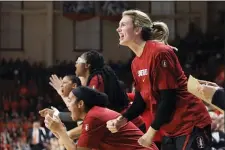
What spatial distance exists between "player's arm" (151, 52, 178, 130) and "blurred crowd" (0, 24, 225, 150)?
33.6 feet

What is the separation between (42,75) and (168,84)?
12256 mm

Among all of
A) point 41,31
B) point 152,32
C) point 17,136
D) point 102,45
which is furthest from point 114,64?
point 152,32

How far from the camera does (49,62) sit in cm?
1705

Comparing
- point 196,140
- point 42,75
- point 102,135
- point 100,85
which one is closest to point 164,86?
point 196,140

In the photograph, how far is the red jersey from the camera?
13.0ft

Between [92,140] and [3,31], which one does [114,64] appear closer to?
[3,31]

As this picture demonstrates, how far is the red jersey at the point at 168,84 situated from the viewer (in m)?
3.97

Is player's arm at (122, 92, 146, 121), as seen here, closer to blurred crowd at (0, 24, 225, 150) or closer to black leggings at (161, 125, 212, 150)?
black leggings at (161, 125, 212, 150)

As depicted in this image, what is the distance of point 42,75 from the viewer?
1602 centimetres

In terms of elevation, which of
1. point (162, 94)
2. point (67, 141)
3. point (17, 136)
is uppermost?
point (162, 94)

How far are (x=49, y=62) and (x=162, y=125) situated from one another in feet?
43.2

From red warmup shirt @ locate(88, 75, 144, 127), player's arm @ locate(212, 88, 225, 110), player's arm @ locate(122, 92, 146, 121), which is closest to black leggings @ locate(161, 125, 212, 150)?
player's arm @ locate(122, 92, 146, 121)

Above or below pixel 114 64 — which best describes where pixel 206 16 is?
above

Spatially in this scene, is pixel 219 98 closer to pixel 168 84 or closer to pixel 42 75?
pixel 168 84
